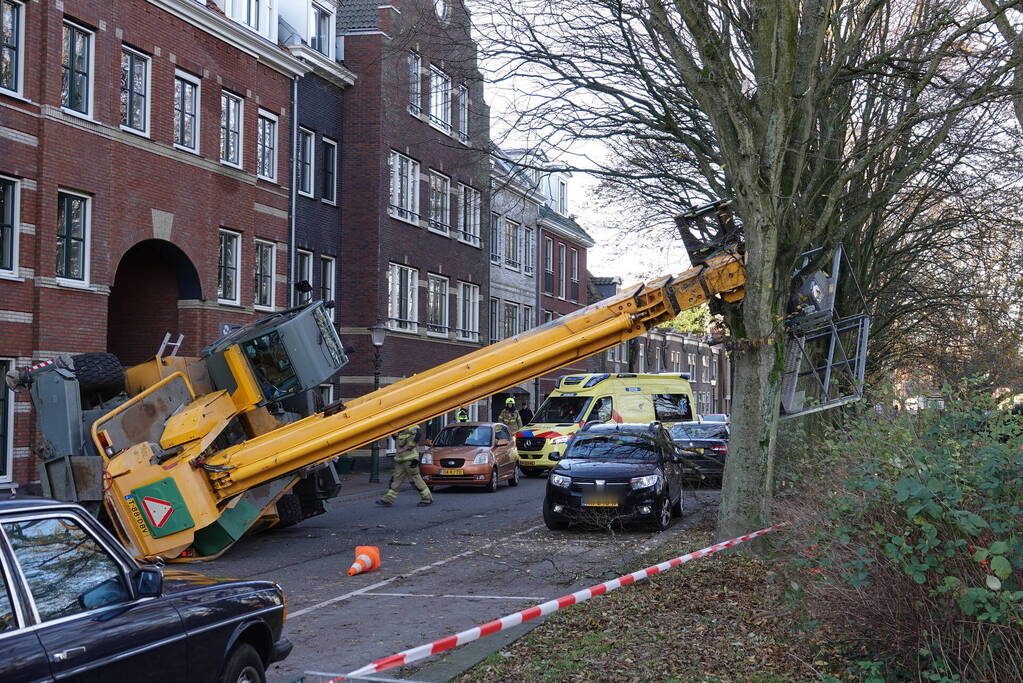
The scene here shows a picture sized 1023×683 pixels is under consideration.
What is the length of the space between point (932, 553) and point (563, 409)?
76.3 ft

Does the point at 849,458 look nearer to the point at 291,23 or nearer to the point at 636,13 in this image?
the point at 636,13

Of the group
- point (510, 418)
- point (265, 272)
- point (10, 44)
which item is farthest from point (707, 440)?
point (10, 44)

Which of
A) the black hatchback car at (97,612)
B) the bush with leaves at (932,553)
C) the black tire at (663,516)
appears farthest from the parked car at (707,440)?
the black hatchback car at (97,612)

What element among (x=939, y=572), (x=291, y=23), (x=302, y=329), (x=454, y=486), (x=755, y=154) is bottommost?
(x=454, y=486)

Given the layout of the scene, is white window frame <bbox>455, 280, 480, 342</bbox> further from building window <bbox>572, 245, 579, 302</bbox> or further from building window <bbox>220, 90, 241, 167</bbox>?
building window <bbox>572, 245, 579, 302</bbox>

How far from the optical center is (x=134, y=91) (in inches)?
842

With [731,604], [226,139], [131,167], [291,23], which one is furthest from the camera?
[291,23]

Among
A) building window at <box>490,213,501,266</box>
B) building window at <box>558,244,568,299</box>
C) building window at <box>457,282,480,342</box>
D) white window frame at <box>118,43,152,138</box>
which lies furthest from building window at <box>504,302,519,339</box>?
white window frame at <box>118,43,152,138</box>

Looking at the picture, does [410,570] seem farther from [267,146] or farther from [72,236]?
[267,146]

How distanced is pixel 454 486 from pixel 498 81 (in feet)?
44.3

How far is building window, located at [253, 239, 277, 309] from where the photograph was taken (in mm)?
26016

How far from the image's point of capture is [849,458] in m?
7.44

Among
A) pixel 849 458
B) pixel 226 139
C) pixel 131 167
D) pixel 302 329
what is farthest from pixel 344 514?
pixel 849 458

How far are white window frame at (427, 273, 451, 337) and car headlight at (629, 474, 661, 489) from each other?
2009cm
